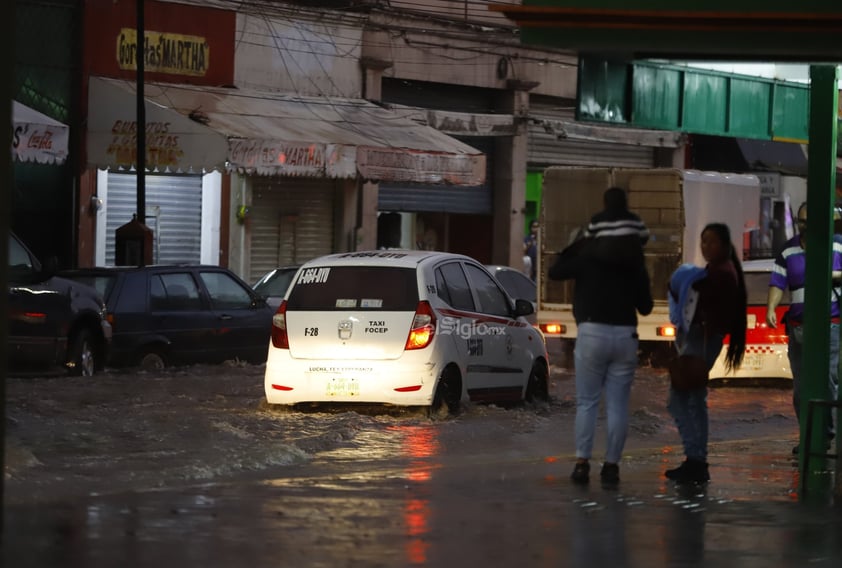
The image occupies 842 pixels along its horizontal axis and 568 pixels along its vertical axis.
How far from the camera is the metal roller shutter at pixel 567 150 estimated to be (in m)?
37.7

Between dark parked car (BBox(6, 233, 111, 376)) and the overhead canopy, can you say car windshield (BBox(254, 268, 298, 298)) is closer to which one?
dark parked car (BBox(6, 233, 111, 376))

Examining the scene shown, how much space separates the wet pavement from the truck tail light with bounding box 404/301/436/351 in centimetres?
309

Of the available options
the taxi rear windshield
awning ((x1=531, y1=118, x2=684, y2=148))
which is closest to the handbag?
the taxi rear windshield

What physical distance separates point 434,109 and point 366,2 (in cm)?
300

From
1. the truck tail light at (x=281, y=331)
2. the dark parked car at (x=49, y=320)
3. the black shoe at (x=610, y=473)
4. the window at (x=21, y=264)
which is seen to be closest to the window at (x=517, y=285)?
the dark parked car at (x=49, y=320)

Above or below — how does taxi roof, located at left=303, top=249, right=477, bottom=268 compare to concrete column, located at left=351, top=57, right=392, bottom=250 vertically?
below

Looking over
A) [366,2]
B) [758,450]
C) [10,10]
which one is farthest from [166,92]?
[10,10]

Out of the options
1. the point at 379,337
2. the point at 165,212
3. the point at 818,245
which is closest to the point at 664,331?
the point at 379,337

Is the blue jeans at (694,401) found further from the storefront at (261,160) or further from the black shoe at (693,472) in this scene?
the storefront at (261,160)

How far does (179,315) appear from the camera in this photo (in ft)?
66.9

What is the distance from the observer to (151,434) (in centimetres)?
1371

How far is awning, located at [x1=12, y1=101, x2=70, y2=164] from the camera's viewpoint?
2417cm

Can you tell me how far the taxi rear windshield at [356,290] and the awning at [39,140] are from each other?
985cm

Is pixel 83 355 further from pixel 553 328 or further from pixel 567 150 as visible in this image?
pixel 567 150
